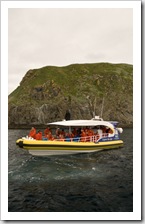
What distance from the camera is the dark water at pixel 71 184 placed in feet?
27.3

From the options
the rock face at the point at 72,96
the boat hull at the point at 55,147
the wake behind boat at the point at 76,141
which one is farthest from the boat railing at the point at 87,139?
the rock face at the point at 72,96

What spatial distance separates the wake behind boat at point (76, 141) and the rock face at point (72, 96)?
1340 inches

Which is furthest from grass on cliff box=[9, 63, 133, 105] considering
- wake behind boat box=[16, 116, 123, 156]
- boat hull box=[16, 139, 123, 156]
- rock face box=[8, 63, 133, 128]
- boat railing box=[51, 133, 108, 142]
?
boat hull box=[16, 139, 123, 156]

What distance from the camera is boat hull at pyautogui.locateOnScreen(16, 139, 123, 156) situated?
48.3 ft

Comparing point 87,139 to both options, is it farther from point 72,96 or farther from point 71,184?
point 72,96

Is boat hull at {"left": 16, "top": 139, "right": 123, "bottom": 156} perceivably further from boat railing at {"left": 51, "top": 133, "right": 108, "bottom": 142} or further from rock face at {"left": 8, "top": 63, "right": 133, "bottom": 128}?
rock face at {"left": 8, "top": 63, "right": 133, "bottom": 128}

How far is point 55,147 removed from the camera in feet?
49.5

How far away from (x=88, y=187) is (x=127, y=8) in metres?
6.98

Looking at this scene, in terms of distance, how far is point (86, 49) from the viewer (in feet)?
33.9

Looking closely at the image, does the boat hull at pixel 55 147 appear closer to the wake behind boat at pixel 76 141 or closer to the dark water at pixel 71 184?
the wake behind boat at pixel 76 141

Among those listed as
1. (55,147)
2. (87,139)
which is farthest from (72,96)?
(55,147)

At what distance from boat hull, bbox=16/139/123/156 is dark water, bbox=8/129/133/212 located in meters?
0.39

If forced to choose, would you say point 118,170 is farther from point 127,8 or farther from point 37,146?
point 127,8
